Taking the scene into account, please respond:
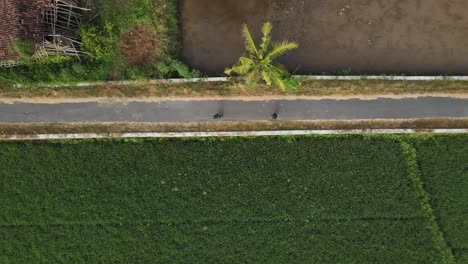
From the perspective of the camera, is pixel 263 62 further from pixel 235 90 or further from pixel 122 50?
pixel 122 50

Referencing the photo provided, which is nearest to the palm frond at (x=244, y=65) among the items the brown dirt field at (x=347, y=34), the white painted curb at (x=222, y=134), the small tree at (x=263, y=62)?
the small tree at (x=263, y=62)

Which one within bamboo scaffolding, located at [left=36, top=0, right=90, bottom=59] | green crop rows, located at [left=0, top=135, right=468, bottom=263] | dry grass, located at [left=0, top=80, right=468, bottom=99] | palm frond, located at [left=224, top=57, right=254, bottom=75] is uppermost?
bamboo scaffolding, located at [left=36, top=0, right=90, bottom=59]

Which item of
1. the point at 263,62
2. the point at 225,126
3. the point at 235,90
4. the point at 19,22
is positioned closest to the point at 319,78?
the point at 263,62

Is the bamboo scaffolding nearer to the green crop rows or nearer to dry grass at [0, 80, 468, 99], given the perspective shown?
dry grass at [0, 80, 468, 99]

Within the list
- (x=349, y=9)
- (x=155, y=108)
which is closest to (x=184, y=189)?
(x=155, y=108)

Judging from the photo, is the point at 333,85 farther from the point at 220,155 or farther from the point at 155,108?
the point at 155,108

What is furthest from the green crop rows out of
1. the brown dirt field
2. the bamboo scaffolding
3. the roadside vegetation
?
the bamboo scaffolding
